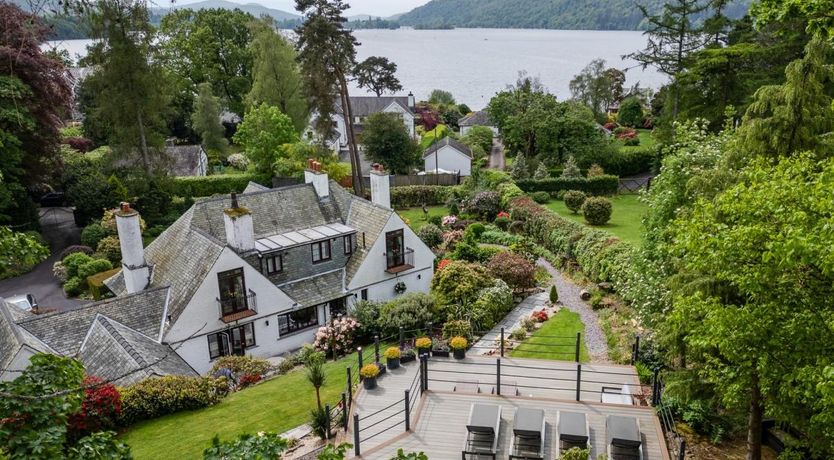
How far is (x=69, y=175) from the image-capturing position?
1644 inches

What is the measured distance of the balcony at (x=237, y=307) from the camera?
23766mm

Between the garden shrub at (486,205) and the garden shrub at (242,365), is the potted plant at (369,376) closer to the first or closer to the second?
the garden shrub at (242,365)

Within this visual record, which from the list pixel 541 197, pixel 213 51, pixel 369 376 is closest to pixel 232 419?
pixel 369 376

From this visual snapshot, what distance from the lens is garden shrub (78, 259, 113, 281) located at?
3341 cm

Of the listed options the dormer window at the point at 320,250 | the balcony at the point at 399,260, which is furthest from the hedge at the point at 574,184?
the dormer window at the point at 320,250

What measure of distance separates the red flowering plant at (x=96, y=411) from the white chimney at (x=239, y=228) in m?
8.87

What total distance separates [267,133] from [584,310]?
32400mm

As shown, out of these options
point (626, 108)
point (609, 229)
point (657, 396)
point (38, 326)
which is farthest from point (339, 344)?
point (626, 108)

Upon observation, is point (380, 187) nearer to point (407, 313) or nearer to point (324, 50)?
point (407, 313)

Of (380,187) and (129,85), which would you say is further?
(129,85)

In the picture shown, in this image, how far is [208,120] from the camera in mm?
62188

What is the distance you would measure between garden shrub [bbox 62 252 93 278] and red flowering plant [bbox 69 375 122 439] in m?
19.3

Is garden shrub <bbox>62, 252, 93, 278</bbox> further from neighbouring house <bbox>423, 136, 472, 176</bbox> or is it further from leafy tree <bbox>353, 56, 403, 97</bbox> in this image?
leafy tree <bbox>353, 56, 403, 97</bbox>

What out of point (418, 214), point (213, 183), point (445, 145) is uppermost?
point (445, 145)
